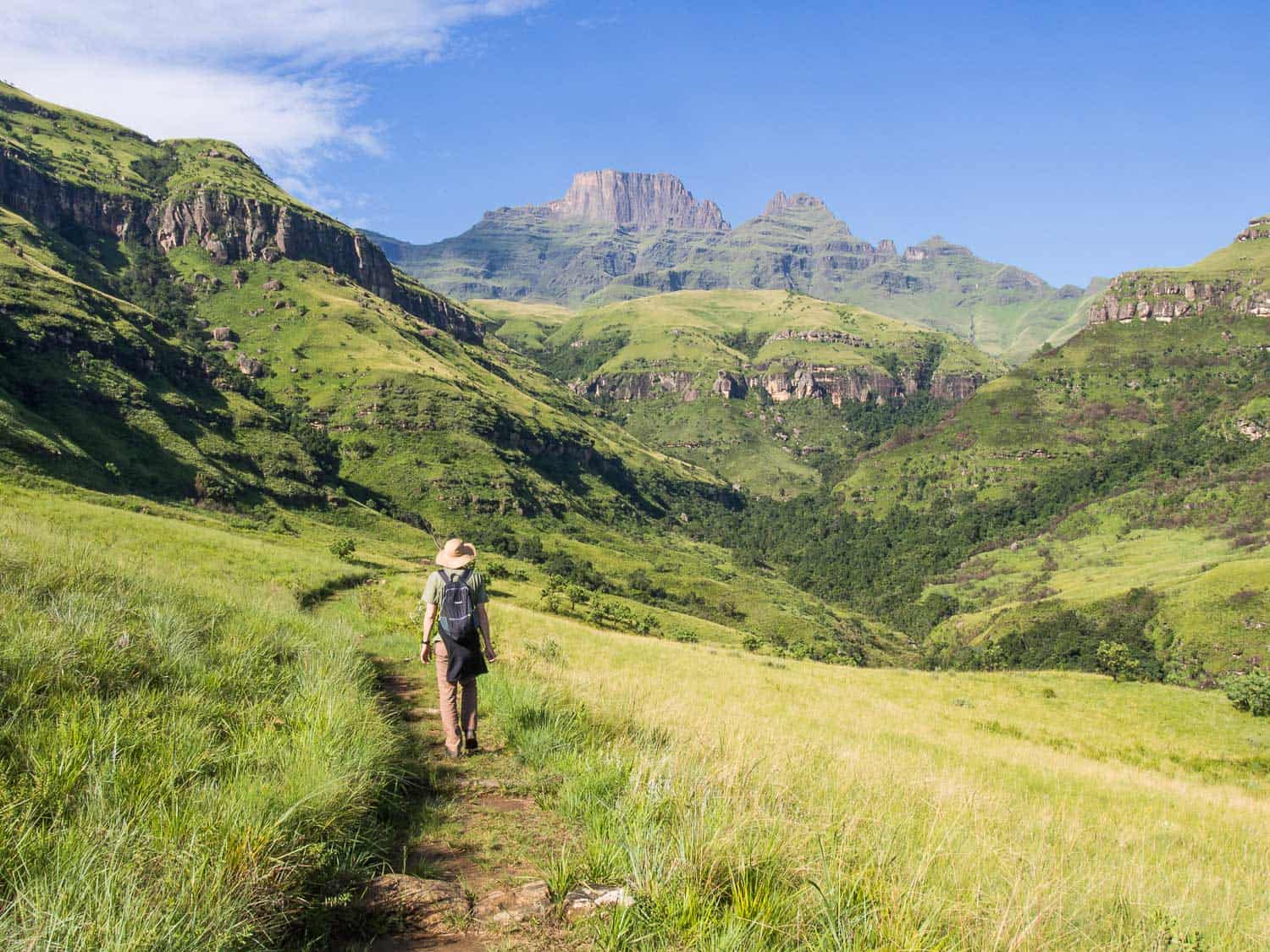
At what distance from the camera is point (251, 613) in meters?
10.7

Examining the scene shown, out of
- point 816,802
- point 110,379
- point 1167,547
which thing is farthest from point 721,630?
point 1167,547

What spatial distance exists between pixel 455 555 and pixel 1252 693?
35.3 metres

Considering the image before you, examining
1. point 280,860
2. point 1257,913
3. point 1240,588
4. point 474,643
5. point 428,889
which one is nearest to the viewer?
point 280,860

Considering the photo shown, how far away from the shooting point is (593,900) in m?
4.47

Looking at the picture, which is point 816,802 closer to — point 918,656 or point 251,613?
point 251,613

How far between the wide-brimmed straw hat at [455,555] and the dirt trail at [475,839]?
2442 mm

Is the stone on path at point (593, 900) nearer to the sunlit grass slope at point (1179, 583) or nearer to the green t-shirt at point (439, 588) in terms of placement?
the green t-shirt at point (439, 588)

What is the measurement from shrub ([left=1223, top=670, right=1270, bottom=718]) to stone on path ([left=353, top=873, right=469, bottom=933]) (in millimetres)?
35664

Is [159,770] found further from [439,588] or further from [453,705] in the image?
[439,588]

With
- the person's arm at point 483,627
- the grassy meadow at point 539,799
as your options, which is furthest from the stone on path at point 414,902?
the person's arm at point 483,627

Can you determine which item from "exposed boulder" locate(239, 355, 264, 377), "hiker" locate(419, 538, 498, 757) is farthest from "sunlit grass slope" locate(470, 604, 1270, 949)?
"exposed boulder" locate(239, 355, 264, 377)

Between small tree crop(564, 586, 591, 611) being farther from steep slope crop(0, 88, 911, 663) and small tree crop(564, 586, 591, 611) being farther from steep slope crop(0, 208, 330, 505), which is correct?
steep slope crop(0, 208, 330, 505)

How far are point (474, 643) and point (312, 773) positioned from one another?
12.2 ft

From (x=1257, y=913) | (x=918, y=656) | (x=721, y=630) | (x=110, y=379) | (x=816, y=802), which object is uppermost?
(x=110, y=379)
